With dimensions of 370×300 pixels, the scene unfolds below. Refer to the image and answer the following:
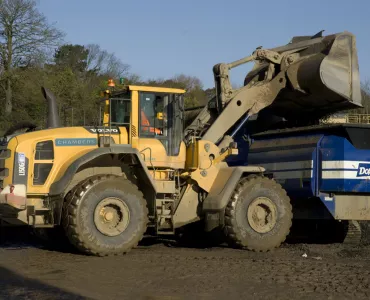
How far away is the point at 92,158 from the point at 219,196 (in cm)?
244

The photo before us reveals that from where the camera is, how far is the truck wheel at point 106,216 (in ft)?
32.5

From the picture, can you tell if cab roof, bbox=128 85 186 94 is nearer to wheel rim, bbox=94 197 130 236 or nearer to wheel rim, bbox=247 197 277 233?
wheel rim, bbox=94 197 130 236

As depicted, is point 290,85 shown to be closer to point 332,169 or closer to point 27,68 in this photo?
point 332,169

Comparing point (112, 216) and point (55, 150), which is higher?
point (55, 150)

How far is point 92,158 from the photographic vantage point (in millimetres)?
10094

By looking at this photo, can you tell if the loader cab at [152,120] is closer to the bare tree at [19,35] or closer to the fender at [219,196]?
the fender at [219,196]

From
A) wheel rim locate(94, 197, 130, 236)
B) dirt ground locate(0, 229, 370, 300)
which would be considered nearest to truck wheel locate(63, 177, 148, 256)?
wheel rim locate(94, 197, 130, 236)

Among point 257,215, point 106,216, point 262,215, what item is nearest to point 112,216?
point 106,216

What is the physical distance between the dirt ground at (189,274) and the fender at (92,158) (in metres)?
1.17

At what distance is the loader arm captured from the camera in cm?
1223

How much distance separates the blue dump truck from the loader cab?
2448 mm

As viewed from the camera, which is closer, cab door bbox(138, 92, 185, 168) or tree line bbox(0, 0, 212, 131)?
cab door bbox(138, 92, 185, 168)

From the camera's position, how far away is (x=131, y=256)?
10203 mm

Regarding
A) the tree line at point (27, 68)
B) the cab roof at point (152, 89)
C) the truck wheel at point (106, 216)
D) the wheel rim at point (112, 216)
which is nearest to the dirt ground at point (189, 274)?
the truck wheel at point (106, 216)
